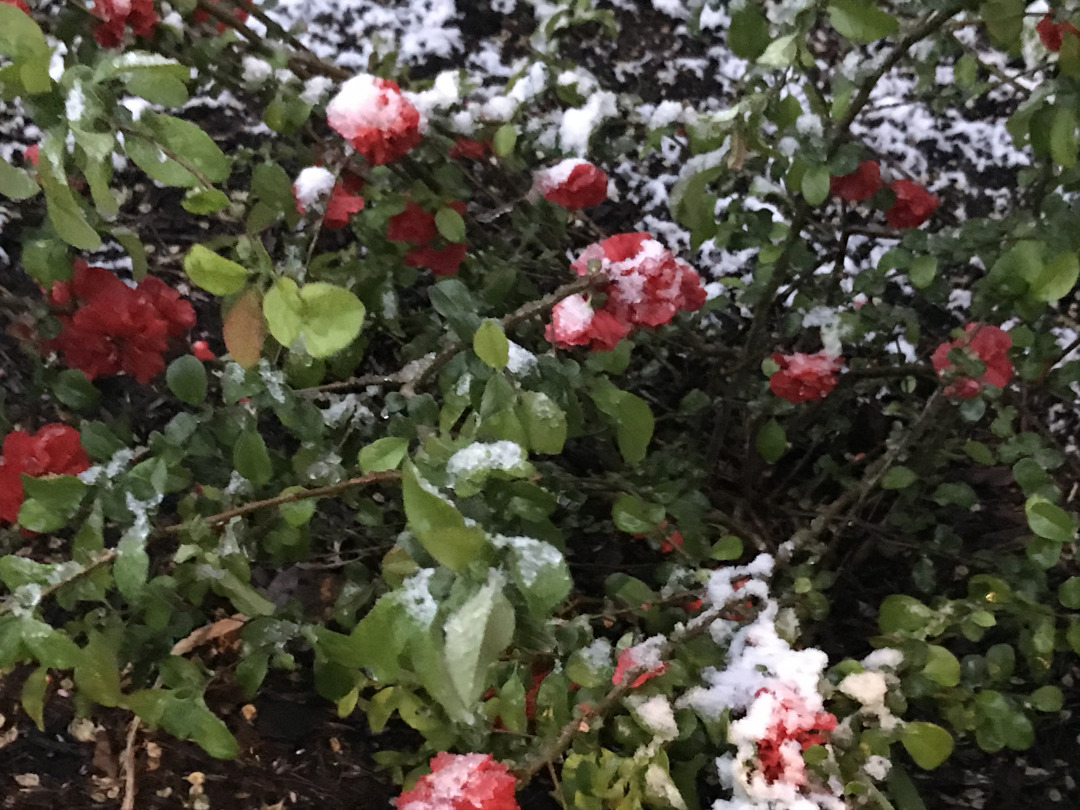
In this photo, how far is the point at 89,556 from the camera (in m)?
0.58

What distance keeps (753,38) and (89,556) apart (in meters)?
0.64

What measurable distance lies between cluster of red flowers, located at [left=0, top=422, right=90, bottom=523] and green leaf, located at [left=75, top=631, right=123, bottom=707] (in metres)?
0.19

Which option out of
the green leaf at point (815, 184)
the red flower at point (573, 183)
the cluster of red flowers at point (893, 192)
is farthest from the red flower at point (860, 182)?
the red flower at point (573, 183)

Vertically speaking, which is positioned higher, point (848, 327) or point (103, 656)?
point (848, 327)

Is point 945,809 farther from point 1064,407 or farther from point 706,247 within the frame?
point 706,247

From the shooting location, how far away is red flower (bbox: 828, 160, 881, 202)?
0.88 meters

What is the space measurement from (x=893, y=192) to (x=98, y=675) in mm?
942

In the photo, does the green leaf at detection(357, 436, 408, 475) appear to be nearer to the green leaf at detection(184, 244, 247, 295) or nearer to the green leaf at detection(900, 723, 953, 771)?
the green leaf at detection(184, 244, 247, 295)

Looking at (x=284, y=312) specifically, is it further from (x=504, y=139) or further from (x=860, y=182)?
(x=860, y=182)

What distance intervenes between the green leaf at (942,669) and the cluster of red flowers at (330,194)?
69cm

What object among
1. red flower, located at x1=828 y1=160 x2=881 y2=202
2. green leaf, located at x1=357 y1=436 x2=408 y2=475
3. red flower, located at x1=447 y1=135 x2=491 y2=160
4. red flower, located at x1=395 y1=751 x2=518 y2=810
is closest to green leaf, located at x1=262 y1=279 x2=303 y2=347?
green leaf, located at x1=357 y1=436 x2=408 y2=475

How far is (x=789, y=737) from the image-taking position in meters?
0.54

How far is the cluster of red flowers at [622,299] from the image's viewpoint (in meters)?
0.61

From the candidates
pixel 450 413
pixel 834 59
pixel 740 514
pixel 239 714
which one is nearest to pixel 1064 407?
pixel 740 514
